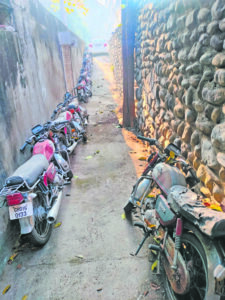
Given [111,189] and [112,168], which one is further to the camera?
[112,168]

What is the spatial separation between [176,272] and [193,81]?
76.4 inches

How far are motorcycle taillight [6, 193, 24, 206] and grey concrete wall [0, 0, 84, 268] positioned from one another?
346 millimetres

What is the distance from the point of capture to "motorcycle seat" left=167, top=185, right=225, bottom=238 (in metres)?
1.44

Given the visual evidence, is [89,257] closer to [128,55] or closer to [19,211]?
[19,211]

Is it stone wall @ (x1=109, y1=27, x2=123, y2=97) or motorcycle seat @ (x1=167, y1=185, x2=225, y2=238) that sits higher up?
stone wall @ (x1=109, y1=27, x2=123, y2=97)

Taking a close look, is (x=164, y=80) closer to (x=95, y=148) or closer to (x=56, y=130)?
(x=56, y=130)

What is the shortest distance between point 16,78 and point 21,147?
122 centimetres

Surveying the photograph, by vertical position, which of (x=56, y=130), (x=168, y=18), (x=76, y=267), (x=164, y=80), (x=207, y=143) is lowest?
(x=76, y=267)

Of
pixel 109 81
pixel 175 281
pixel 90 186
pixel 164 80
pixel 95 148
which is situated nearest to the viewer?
pixel 175 281

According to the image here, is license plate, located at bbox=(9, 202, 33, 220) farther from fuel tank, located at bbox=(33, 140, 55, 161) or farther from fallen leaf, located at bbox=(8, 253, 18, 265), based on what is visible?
fuel tank, located at bbox=(33, 140, 55, 161)

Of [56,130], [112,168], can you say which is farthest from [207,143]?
[56,130]

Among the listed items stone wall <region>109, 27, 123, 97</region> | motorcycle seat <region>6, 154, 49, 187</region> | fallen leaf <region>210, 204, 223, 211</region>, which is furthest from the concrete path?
stone wall <region>109, 27, 123, 97</region>

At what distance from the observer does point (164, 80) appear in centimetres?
375

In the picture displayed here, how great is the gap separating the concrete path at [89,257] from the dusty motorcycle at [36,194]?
25 cm
